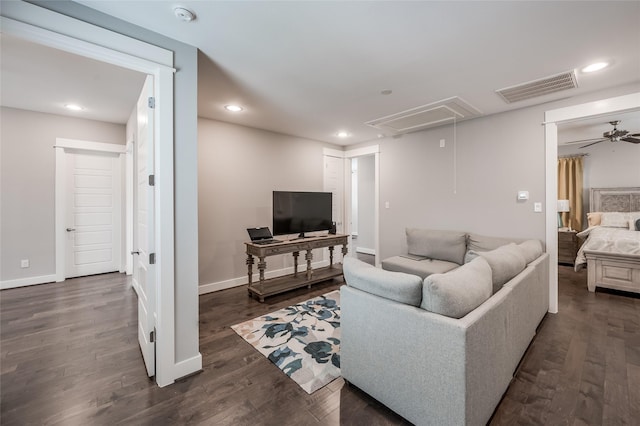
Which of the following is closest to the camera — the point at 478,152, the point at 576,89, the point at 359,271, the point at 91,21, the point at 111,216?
the point at 91,21

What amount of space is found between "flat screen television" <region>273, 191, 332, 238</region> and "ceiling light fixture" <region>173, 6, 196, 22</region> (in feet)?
8.34

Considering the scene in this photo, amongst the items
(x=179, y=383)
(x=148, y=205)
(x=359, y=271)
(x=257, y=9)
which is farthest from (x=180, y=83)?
(x=179, y=383)

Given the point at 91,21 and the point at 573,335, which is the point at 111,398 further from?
the point at 573,335

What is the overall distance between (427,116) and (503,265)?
2448 millimetres

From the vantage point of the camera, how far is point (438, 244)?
3922 mm

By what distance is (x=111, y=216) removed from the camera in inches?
191

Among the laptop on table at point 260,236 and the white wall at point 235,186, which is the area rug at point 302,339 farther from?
the white wall at point 235,186

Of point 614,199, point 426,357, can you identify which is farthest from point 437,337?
point 614,199

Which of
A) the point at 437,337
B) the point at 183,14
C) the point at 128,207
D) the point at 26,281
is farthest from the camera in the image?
the point at 128,207

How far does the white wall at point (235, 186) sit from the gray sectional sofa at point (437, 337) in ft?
8.93

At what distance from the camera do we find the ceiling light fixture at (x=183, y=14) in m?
1.70

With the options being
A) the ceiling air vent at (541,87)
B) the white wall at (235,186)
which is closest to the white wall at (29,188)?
the white wall at (235,186)

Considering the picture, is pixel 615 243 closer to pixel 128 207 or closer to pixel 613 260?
pixel 613 260

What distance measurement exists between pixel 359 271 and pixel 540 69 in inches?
102
